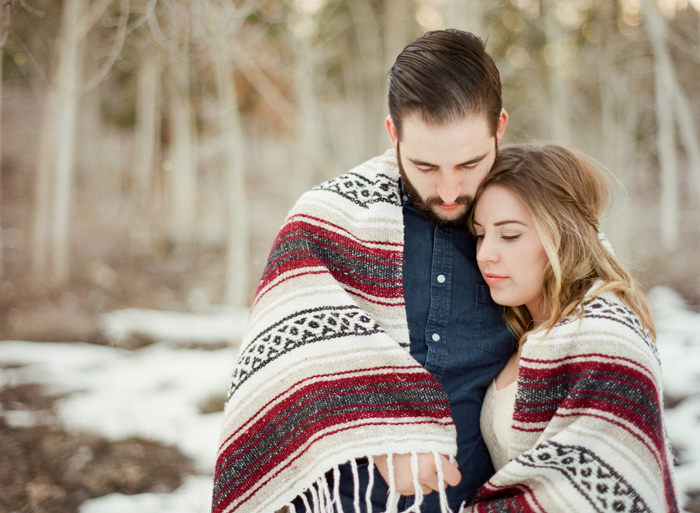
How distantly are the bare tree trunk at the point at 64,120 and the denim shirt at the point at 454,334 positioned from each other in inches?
292

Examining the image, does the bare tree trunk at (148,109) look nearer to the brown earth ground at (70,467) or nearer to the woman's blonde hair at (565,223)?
the brown earth ground at (70,467)

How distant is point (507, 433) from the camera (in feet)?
5.87

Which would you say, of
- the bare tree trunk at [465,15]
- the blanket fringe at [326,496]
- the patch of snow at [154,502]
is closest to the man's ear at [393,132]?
the blanket fringe at [326,496]

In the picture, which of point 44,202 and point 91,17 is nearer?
point 91,17

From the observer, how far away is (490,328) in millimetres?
1982

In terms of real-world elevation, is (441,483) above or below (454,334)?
below

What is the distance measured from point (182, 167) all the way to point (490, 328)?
12.2 metres

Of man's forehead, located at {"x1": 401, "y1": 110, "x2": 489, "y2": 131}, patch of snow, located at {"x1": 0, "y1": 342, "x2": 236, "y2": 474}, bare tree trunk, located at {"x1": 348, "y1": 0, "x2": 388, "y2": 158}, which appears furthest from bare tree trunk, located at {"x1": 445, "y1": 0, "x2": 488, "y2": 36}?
bare tree trunk, located at {"x1": 348, "y1": 0, "x2": 388, "y2": 158}

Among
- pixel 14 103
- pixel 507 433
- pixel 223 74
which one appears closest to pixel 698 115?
pixel 223 74

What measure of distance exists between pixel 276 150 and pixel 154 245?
15.4 m

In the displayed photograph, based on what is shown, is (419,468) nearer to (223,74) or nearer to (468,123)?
(468,123)

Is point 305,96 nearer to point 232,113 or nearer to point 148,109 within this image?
point 232,113

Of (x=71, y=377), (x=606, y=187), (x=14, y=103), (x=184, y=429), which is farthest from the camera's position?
(x=14, y=103)

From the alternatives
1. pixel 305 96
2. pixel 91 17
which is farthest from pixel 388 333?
pixel 91 17
